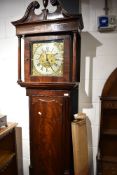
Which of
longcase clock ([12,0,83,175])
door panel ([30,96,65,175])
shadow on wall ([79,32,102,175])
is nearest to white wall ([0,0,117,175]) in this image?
shadow on wall ([79,32,102,175])

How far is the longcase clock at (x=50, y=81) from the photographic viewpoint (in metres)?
1.64

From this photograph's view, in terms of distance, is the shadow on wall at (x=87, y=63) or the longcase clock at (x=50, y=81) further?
the shadow on wall at (x=87, y=63)

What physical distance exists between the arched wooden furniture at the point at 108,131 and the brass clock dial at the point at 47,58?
1.73ft

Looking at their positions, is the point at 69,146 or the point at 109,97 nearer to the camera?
the point at 69,146

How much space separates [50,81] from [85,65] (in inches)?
18.3

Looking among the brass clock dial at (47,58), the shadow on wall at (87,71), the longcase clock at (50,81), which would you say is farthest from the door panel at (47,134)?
the shadow on wall at (87,71)

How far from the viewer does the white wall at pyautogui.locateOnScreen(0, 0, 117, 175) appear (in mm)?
1908

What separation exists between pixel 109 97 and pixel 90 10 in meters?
0.86

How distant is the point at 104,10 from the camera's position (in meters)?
1.87

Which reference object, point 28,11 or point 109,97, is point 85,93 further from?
point 28,11

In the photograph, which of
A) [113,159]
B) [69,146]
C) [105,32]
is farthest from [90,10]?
[113,159]

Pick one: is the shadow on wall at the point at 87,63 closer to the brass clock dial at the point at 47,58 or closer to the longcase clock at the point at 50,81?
the longcase clock at the point at 50,81

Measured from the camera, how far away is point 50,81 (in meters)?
1.69

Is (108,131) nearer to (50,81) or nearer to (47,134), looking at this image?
(47,134)
